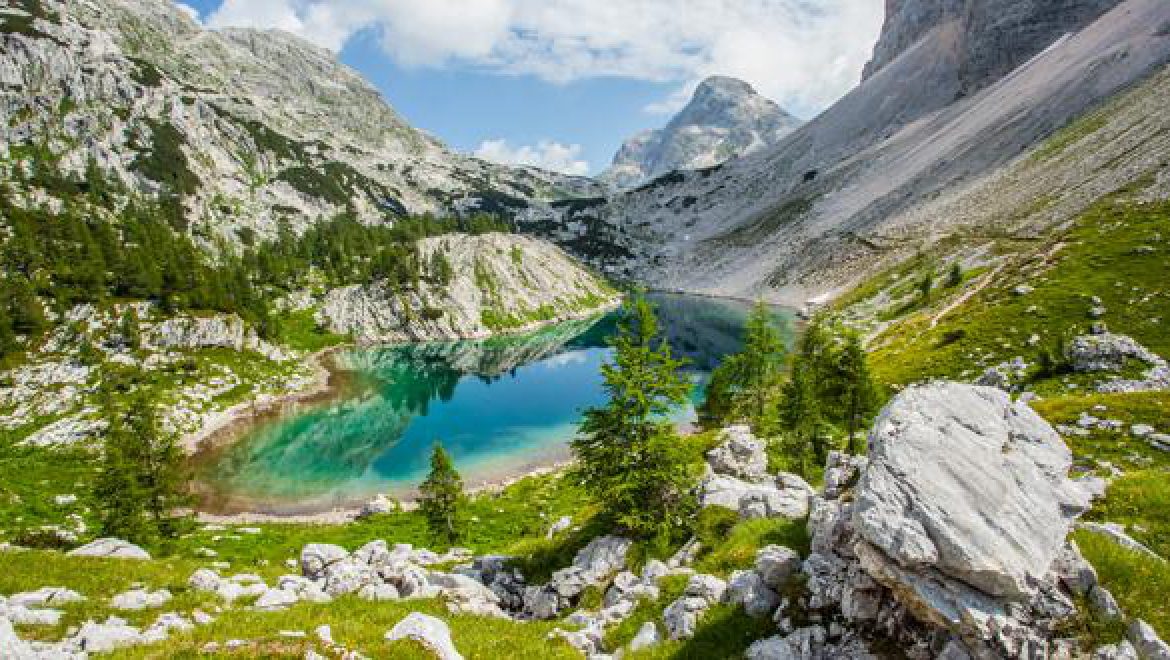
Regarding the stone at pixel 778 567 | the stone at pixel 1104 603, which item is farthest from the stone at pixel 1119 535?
the stone at pixel 778 567

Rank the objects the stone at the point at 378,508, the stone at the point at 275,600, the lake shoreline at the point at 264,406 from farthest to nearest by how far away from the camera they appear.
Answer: the lake shoreline at the point at 264,406 < the stone at the point at 378,508 < the stone at the point at 275,600

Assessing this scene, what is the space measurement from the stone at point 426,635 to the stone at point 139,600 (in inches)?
358

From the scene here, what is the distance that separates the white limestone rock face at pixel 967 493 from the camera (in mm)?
10836

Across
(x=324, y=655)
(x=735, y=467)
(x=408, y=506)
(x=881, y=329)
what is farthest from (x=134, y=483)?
(x=881, y=329)

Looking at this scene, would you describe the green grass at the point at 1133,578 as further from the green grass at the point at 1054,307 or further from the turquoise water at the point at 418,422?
the green grass at the point at 1054,307

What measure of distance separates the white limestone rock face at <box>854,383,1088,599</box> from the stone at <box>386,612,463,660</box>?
33.1ft

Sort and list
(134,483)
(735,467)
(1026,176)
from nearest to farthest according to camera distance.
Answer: (735,467) → (134,483) → (1026,176)

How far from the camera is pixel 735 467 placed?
32.2m

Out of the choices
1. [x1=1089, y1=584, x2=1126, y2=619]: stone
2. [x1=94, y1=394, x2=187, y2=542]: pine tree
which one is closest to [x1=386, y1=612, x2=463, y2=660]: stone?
[x1=1089, y1=584, x2=1126, y2=619]: stone

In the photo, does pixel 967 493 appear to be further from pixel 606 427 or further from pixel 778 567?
pixel 606 427

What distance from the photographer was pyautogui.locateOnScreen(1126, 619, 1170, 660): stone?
10.1m

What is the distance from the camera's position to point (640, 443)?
24.9 metres

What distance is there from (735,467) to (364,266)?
145255 millimetres

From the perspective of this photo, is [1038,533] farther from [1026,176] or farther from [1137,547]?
[1026,176]
